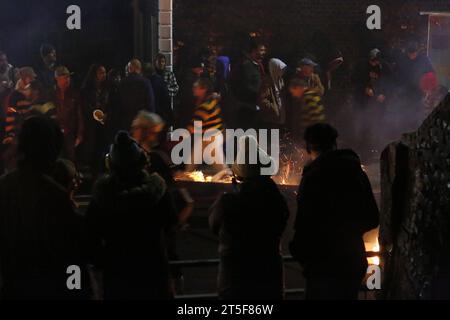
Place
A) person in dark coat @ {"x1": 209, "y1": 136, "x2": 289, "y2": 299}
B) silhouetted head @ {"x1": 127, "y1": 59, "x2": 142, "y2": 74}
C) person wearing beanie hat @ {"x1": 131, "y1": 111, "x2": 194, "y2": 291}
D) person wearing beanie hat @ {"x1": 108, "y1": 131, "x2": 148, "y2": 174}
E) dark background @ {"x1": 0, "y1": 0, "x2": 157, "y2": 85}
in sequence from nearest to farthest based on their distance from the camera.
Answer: person wearing beanie hat @ {"x1": 108, "y1": 131, "x2": 148, "y2": 174} → person in dark coat @ {"x1": 209, "y1": 136, "x2": 289, "y2": 299} → person wearing beanie hat @ {"x1": 131, "y1": 111, "x2": 194, "y2": 291} → silhouetted head @ {"x1": 127, "y1": 59, "x2": 142, "y2": 74} → dark background @ {"x1": 0, "y1": 0, "x2": 157, "y2": 85}

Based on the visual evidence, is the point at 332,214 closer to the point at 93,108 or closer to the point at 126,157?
the point at 126,157

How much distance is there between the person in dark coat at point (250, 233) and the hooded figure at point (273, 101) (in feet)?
22.8

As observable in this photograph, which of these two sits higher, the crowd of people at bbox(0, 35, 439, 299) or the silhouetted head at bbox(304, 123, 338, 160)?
the silhouetted head at bbox(304, 123, 338, 160)

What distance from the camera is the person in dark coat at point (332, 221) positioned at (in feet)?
16.7

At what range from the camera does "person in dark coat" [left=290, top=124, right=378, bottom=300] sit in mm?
5090

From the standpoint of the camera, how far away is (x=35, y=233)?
459 centimetres

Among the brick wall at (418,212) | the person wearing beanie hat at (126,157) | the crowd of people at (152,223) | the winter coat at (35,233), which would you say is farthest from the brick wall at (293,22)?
the winter coat at (35,233)

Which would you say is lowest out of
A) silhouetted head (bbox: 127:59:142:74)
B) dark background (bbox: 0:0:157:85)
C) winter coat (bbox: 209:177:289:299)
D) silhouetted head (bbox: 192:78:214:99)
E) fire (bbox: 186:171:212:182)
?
fire (bbox: 186:171:212:182)

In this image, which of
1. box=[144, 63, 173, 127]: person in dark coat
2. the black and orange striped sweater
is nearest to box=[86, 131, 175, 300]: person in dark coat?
box=[144, 63, 173, 127]: person in dark coat

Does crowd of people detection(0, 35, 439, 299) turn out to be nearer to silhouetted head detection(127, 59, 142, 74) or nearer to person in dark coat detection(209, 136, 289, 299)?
person in dark coat detection(209, 136, 289, 299)

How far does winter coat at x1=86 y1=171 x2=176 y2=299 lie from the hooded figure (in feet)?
23.7

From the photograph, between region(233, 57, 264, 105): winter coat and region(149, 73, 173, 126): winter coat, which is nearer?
region(149, 73, 173, 126): winter coat

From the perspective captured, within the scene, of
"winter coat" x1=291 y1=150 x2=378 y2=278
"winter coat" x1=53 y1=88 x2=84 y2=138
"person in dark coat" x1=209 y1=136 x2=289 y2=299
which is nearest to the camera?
"person in dark coat" x1=209 y1=136 x2=289 y2=299

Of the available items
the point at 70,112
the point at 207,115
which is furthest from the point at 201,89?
the point at 70,112
